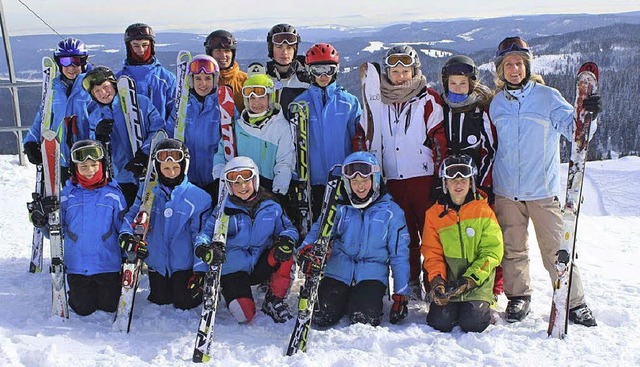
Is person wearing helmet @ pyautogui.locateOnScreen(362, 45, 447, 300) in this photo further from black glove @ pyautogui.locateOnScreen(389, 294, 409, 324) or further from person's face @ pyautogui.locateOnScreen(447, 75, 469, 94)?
black glove @ pyautogui.locateOnScreen(389, 294, 409, 324)

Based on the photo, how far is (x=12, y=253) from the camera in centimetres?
646

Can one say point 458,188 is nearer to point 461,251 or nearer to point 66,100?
point 461,251

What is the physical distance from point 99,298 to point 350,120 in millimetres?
2644

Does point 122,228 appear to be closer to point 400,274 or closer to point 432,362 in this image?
point 400,274

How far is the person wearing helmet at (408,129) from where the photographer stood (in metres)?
4.73

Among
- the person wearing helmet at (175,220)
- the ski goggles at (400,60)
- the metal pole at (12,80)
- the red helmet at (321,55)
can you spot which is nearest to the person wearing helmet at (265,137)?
the person wearing helmet at (175,220)

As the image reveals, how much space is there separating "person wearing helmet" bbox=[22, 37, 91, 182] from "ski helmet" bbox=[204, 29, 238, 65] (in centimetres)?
126

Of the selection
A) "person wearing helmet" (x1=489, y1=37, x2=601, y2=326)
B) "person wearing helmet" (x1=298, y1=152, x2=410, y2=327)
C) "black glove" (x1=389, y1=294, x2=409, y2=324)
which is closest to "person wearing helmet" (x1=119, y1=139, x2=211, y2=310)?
"person wearing helmet" (x1=298, y1=152, x2=410, y2=327)

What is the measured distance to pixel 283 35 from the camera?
216 inches

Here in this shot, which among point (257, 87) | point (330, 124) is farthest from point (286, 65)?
point (330, 124)

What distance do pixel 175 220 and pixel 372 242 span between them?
5.50ft

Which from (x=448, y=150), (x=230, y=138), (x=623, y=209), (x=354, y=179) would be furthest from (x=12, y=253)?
(x=623, y=209)

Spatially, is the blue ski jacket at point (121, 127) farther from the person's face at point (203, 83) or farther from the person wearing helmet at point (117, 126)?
the person's face at point (203, 83)

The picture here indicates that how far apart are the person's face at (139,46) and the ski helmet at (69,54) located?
23.4 inches
